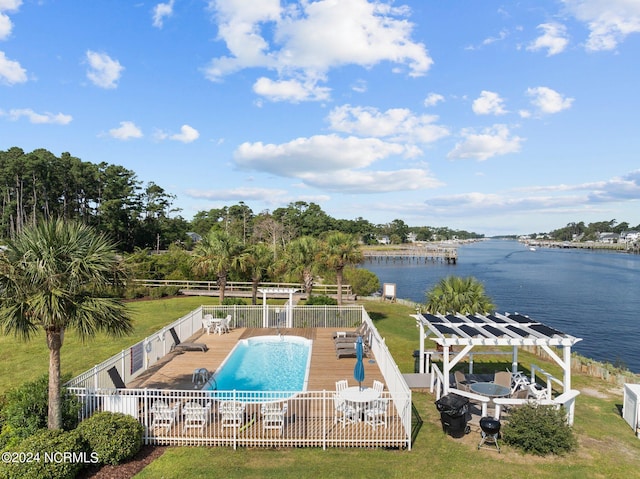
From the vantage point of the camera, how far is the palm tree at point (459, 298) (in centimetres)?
1747

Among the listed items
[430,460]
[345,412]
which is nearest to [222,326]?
[345,412]

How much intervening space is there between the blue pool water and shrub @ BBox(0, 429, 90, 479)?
15.5ft

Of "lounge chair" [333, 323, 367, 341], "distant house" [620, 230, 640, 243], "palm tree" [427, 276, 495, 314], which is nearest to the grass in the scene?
"palm tree" [427, 276, 495, 314]

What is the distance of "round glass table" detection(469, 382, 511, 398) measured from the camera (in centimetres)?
1023

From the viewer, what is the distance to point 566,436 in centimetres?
848

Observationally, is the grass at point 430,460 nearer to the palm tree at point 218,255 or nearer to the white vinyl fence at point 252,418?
the white vinyl fence at point 252,418

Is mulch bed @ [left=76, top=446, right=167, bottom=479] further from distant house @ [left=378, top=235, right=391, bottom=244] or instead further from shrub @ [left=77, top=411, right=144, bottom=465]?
distant house @ [left=378, top=235, right=391, bottom=244]

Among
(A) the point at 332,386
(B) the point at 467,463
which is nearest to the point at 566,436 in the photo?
(B) the point at 467,463

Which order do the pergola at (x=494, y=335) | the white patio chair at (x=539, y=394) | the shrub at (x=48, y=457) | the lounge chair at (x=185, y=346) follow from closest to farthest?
the shrub at (x=48, y=457) → the white patio chair at (x=539, y=394) → the pergola at (x=494, y=335) → the lounge chair at (x=185, y=346)

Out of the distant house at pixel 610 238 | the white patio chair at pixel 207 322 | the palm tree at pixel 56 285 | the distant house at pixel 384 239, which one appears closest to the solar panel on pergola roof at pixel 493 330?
the palm tree at pixel 56 285

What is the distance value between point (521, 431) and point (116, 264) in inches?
376

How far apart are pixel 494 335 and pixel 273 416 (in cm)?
617

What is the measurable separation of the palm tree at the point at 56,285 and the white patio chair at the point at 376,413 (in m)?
5.94

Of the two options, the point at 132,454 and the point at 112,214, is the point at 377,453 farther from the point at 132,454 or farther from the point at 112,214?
the point at 112,214
